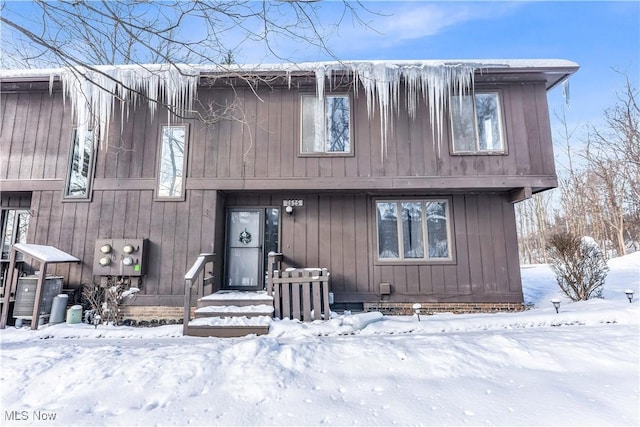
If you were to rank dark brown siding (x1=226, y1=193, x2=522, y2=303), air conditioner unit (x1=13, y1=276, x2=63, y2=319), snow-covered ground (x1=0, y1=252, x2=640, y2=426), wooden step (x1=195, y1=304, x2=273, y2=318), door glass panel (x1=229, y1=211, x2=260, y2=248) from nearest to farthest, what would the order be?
1. snow-covered ground (x1=0, y1=252, x2=640, y2=426)
2. wooden step (x1=195, y1=304, x2=273, y2=318)
3. air conditioner unit (x1=13, y1=276, x2=63, y2=319)
4. dark brown siding (x1=226, y1=193, x2=522, y2=303)
5. door glass panel (x1=229, y1=211, x2=260, y2=248)

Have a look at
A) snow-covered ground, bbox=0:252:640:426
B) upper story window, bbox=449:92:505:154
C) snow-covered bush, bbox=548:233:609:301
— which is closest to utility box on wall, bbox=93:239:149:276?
snow-covered ground, bbox=0:252:640:426

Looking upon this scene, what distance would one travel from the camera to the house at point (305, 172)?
5.49 metres

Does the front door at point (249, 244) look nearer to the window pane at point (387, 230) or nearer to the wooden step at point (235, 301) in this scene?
the wooden step at point (235, 301)

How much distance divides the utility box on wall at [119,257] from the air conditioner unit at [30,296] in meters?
0.63

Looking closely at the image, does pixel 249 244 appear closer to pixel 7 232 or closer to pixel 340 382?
pixel 340 382

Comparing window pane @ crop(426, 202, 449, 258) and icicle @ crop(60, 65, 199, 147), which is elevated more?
icicle @ crop(60, 65, 199, 147)

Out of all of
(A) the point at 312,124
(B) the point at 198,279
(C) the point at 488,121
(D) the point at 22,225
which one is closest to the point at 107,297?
(B) the point at 198,279

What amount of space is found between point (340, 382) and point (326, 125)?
182 inches

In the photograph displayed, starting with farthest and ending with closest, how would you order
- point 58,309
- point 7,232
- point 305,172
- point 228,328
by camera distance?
point 7,232 < point 305,172 < point 58,309 < point 228,328

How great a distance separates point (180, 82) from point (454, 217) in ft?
19.5

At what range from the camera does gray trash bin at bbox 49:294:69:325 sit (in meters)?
4.95

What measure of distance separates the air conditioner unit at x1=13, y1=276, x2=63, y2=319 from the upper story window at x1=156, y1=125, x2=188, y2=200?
2262 mm

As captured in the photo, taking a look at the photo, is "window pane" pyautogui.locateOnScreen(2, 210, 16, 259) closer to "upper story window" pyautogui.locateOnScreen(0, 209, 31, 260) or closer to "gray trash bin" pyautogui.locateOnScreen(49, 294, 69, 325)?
"upper story window" pyautogui.locateOnScreen(0, 209, 31, 260)

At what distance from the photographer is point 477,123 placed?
570cm
